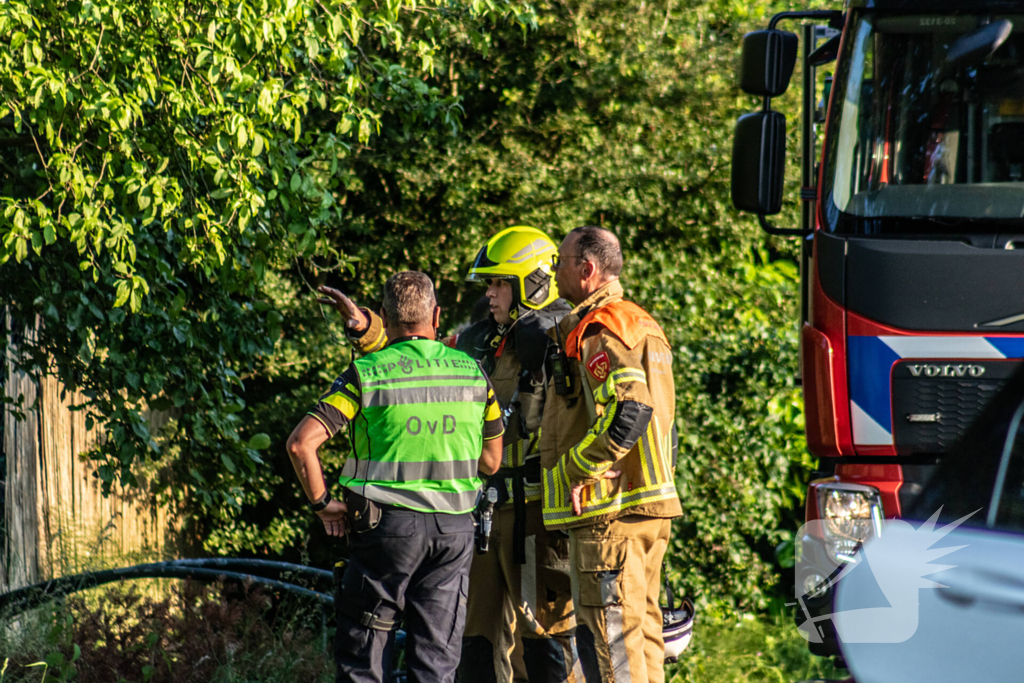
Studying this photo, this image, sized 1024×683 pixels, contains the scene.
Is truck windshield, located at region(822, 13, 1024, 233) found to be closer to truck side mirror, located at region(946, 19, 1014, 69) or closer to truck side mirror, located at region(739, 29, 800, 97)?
truck side mirror, located at region(946, 19, 1014, 69)

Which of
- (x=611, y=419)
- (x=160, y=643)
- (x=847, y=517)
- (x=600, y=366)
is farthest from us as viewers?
(x=160, y=643)

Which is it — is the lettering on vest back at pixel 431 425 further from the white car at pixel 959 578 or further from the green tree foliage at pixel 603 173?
the green tree foliage at pixel 603 173

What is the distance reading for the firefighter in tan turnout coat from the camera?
3971 mm

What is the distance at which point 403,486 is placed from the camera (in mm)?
3918

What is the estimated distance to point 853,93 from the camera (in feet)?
15.0

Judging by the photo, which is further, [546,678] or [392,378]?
[546,678]

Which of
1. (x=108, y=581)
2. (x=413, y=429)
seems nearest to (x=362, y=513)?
(x=413, y=429)

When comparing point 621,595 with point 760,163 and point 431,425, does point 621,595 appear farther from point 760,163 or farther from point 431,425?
point 760,163

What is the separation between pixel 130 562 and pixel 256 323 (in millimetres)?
2615

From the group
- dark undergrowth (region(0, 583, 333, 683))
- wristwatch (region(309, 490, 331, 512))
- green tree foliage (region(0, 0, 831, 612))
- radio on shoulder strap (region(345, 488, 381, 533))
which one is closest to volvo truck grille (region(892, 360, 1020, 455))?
radio on shoulder strap (region(345, 488, 381, 533))

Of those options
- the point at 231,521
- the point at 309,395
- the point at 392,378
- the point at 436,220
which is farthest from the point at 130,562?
the point at 392,378

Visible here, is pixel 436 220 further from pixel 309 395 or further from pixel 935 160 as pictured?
pixel 935 160

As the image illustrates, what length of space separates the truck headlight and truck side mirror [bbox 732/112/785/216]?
132cm

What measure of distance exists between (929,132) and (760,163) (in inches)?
29.0
